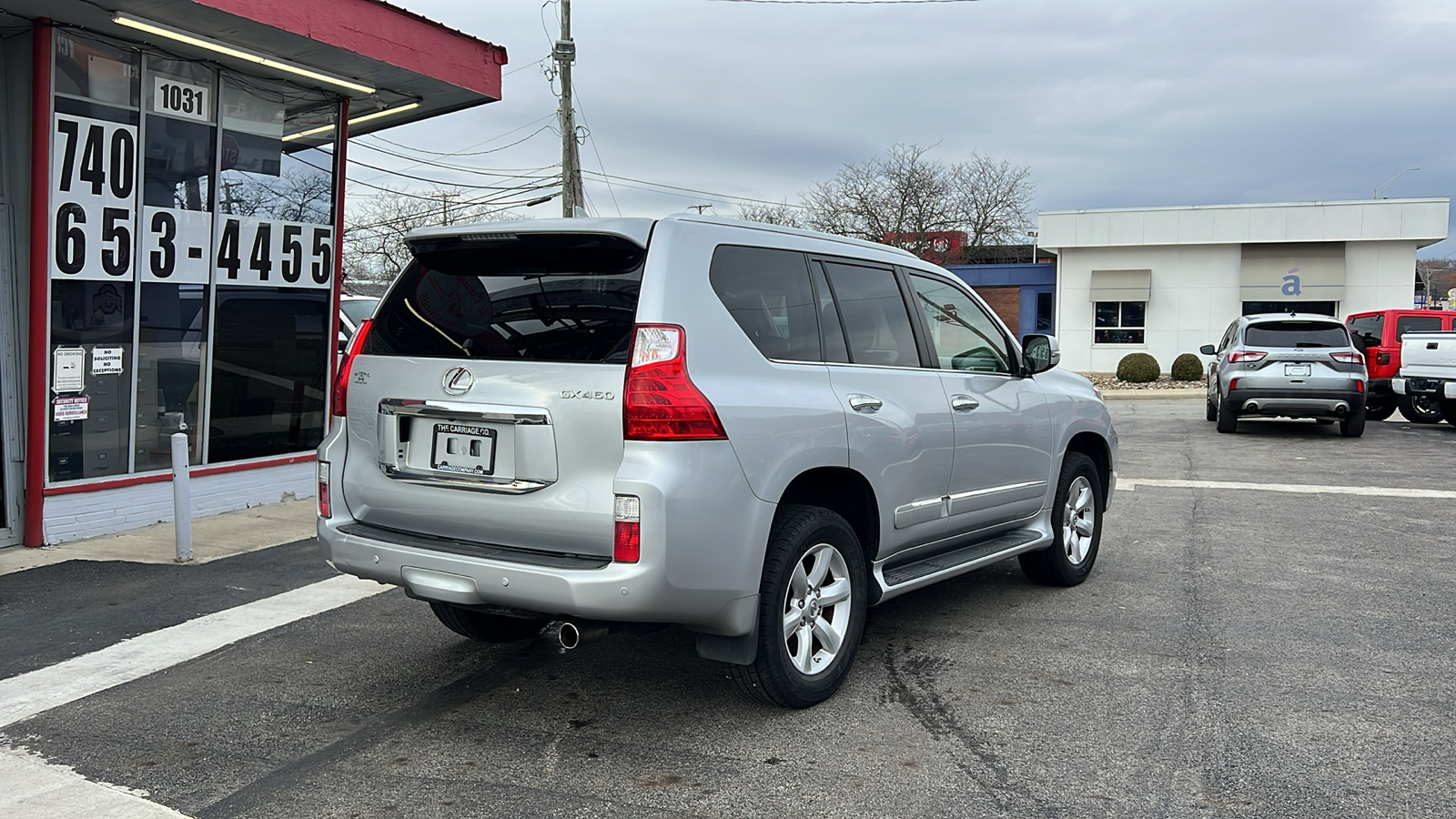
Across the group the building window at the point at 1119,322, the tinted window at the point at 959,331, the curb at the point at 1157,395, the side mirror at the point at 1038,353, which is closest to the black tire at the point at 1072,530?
the side mirror at the point at 1038,353

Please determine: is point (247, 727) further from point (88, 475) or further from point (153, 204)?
point (153, 204)

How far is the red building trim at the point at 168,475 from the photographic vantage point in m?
7.86

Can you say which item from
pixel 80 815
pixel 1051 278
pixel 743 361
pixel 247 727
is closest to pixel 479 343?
pixel 743 361

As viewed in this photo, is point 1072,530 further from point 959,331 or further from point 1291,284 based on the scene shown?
point 1291,284

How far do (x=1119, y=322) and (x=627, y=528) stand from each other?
35372 mm

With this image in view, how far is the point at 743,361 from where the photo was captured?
4125mm

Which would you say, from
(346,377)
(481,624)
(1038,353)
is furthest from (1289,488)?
(346,377)

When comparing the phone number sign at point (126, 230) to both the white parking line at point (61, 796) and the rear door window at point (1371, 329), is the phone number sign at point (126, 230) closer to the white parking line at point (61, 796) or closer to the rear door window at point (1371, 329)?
the white parking line at point (61, 796)

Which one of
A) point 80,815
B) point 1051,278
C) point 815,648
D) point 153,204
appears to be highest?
point 1051,278

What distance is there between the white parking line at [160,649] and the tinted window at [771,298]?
3074 millimetres

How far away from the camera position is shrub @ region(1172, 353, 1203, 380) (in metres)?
28.6

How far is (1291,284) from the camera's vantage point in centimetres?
3469

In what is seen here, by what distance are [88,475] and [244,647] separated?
364 cm

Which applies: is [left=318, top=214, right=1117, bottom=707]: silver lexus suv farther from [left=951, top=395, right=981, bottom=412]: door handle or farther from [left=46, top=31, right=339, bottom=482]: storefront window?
[left=46, top=31, right=339, bottom=482]: storefront window
